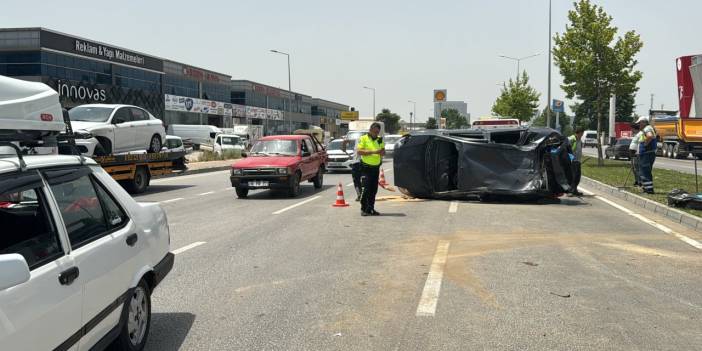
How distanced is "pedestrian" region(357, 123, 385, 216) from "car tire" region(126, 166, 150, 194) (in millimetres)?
8037

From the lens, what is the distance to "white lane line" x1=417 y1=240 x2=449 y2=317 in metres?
5.16

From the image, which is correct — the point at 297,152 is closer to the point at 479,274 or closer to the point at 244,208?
the point at 244,208

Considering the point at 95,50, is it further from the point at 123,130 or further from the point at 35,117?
the point at 35,117

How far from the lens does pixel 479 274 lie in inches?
257

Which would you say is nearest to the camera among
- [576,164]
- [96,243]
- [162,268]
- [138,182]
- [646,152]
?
[96,243]

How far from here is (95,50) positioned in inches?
1919

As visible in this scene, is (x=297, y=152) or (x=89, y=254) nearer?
(x=89, y=254)

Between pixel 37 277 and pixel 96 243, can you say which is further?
pixel 96 243

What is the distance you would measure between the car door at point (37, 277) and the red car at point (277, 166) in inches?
461

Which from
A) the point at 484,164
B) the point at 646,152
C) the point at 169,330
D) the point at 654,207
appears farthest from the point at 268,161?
the point at 169,330

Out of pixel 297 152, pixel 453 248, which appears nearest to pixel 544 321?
pixel 453 248

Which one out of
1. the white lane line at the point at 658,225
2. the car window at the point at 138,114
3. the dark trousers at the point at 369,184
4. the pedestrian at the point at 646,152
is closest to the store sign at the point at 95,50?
the car window at the point at 138,114

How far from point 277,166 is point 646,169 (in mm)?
9136

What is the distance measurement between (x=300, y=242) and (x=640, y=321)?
192 inches
